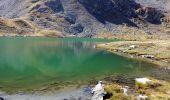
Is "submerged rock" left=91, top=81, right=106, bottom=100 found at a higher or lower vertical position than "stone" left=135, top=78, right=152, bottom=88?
lower

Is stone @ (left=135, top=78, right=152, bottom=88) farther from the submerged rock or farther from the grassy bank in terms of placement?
the grassy bank

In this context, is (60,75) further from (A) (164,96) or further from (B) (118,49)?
(B) (118,49)

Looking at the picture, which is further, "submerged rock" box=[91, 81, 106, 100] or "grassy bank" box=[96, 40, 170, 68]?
"grassy bank" box=[96, 40, 170, 68]

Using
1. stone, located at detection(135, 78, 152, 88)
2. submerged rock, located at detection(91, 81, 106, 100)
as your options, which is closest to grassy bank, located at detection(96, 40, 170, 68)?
stone, located at detection(135, 78, 152, 88)

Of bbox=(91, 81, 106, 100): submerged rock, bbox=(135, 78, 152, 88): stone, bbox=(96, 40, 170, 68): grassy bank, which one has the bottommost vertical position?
bbox=(96, 40, 170, 68): grassy bank

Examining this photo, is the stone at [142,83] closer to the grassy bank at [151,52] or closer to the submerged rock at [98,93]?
the submerged rock at [98,93]

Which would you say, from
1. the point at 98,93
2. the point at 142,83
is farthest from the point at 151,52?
the point at 98,93

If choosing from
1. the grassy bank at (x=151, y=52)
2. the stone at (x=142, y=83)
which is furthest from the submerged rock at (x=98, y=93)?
the grassy bank at (x=151, y=52)

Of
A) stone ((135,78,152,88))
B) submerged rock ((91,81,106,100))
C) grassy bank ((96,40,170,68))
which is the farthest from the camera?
grassy bank ((96,40,170,68))

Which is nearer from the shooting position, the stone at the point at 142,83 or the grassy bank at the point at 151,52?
the stone at the point at 142,83

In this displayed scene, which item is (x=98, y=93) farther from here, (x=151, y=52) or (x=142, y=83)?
(x=151, y=52)

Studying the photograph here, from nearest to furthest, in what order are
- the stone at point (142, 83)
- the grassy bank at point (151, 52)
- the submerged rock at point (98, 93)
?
1. the submerged rock at point (98, 93)
2. the stone at point (142, 83)
3. the grassy bank at point (151, 52)

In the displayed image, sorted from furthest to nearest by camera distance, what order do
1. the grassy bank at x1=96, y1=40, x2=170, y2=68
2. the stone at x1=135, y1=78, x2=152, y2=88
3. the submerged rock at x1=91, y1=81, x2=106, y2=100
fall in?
1. the grassy bank at x1=96, y1=40, x2=170, y2=68
2. the stone at x1=135, y1=78, x2=152, y2=88
3. the submerged rock at x1=91, y1=81, x2=106, y2=100

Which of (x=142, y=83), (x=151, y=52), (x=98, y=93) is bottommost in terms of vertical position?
(x=151, y=52)
